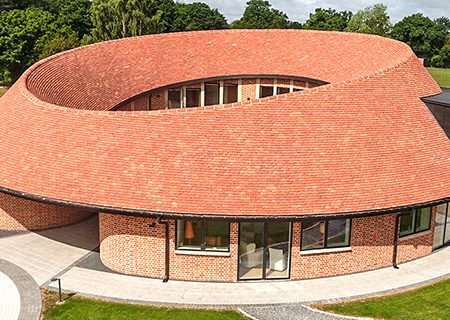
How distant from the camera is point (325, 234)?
1925cm

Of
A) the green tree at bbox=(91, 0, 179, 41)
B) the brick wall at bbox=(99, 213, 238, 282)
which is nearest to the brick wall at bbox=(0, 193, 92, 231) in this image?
the brick wall at bbox=(99, 213, 238, 282)

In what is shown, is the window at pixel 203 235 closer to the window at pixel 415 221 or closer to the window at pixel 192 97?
the window at pixel 415 221

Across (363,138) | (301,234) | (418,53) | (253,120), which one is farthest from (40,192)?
(418,53)

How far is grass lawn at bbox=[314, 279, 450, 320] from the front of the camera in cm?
1705

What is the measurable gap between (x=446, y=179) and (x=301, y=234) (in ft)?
21.9

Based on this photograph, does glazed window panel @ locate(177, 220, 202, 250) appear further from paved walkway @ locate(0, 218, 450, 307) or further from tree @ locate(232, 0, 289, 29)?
tree @ locate(232, 0, 289, 29)

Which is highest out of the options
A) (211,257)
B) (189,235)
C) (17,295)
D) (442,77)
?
(442,77)

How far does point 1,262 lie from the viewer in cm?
2080

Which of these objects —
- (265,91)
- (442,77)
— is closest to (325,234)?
(265,91)

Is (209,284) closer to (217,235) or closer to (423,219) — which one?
(217,235)

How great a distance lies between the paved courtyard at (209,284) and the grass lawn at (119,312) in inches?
17.4

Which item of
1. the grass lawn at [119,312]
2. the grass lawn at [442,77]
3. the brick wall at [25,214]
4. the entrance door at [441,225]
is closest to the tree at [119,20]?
the grass lawn at [442,77]

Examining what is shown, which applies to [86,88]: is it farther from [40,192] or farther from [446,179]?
[446,179]

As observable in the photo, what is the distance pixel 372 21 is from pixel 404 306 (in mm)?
83281
